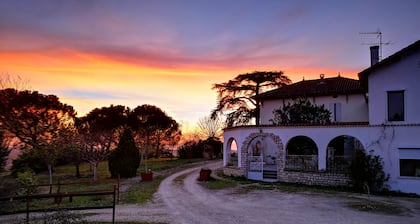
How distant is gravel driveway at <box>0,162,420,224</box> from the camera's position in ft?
39.9

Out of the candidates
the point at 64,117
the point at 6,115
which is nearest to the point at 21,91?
the point at 6,115

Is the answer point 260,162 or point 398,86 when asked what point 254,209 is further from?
point 398,86

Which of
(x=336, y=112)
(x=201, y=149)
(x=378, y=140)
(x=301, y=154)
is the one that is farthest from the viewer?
(x=201, y=149)

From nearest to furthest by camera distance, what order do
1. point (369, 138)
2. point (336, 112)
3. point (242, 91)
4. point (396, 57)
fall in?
point (396, 57) < point (369, 138) < point (336, 112) < point (242, 91)

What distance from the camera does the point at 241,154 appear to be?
2422 centimetres

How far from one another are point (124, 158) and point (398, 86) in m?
19.5

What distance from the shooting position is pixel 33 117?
2892 cm

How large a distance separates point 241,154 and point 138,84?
9.49 meters

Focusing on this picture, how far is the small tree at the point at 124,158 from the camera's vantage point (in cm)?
2695

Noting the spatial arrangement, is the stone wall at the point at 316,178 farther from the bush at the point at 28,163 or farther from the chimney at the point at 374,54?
the bush at the point at 28,163

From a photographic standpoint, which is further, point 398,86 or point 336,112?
point 336,112

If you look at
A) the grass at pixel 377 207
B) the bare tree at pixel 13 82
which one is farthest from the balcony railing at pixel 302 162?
the bare tree at pixel 13 82

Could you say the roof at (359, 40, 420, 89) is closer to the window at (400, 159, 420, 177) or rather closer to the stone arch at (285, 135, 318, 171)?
the window at (400, 159, 420, 177)

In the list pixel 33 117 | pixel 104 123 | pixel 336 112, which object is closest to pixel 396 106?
pixel 336 112
